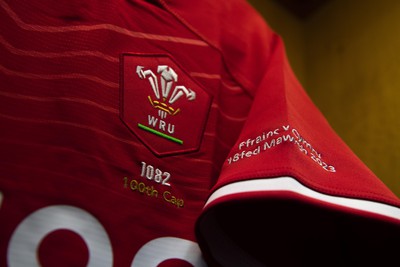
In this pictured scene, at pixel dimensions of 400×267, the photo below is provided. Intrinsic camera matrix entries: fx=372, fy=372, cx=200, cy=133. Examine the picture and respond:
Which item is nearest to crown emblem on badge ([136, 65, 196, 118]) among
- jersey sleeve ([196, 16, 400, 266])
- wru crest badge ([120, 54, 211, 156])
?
wru crest badge ([120, 54, 211, 156])

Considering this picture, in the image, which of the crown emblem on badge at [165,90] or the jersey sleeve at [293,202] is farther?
the crown emblem on badge at [165,90]

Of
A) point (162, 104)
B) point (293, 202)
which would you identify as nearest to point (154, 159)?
point (162, 104)

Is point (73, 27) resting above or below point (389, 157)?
above

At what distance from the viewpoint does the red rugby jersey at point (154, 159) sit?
41 cm

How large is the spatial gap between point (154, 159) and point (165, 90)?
10cm

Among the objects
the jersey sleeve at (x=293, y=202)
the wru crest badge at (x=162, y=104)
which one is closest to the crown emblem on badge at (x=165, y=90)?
the wru crest badge at (x=162, y=104)

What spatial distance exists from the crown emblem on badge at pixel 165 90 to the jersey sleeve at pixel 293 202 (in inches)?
4.2

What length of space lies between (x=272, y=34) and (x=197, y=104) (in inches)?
11.7

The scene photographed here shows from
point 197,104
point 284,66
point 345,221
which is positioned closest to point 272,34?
point 284,66

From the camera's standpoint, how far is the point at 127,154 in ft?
1.57

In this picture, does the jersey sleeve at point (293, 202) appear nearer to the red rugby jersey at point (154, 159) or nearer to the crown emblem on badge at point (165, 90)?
the red rugby jersey at point (154, 159)

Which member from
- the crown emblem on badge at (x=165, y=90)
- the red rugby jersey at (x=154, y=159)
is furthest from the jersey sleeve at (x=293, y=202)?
the crown emblem on badge at (x=165, y=90)

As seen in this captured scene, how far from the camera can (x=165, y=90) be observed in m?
0.53

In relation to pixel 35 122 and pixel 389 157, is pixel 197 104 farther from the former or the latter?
pixel 389 157
